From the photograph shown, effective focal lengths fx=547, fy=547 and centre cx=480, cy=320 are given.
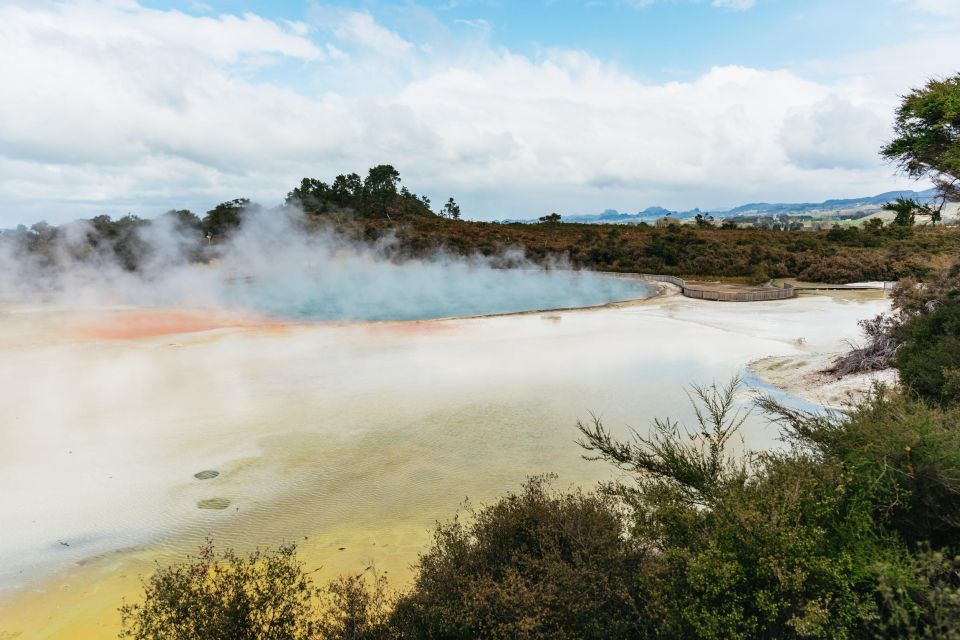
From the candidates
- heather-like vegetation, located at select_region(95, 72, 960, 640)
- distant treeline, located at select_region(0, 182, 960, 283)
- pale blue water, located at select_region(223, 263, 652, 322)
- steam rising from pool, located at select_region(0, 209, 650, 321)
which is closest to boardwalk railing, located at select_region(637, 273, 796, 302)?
pale blue water, located at select_region(223, 263, 652, 322)

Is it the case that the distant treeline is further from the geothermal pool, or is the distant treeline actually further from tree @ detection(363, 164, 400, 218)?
the geothermal pool

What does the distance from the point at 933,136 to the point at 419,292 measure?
2577 cm

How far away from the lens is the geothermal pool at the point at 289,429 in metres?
6.44

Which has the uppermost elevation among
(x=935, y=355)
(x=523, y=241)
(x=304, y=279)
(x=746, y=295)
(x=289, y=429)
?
(x=523, y=241)

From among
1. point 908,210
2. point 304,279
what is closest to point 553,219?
point 304,279

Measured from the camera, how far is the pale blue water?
85.0ft

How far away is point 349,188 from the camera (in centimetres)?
6019

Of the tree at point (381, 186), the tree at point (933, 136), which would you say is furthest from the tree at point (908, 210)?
the tree at point (381, 186)

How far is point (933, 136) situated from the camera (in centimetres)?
927

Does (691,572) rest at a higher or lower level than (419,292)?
higher

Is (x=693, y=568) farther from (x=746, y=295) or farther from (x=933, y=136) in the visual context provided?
(x=746, y=295)

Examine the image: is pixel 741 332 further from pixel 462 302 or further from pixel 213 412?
pixel 213 412

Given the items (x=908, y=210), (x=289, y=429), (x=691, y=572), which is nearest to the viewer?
(x=691, y=572)

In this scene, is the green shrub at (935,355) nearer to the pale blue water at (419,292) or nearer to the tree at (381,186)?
the pale blue water at (419,292)
